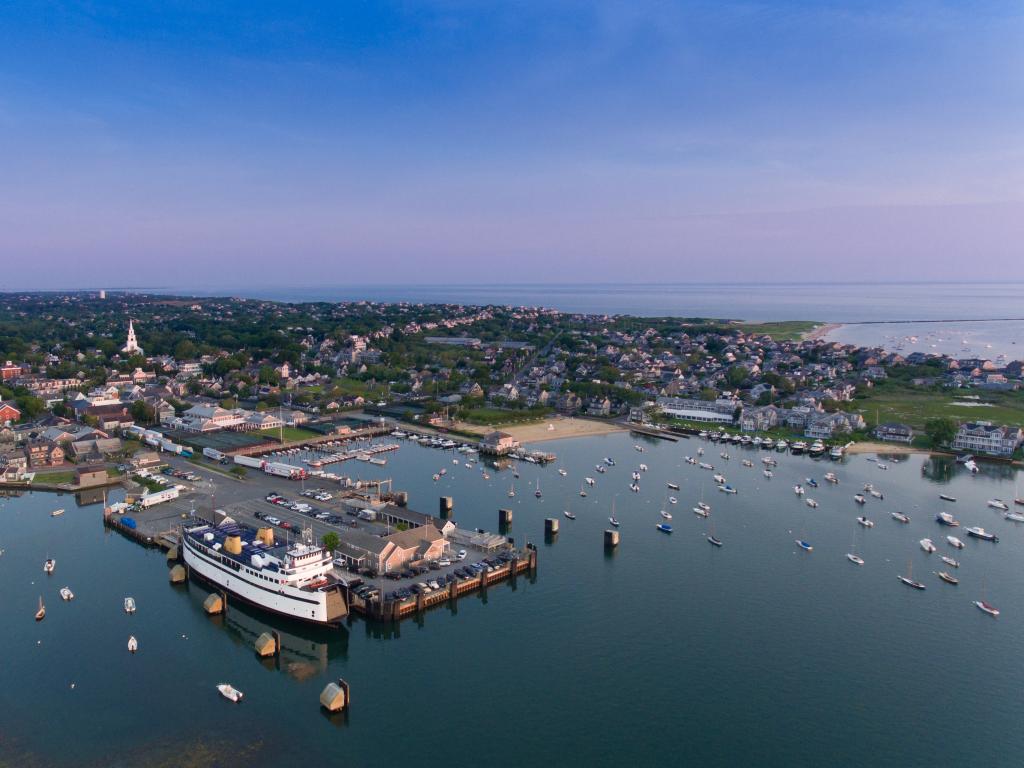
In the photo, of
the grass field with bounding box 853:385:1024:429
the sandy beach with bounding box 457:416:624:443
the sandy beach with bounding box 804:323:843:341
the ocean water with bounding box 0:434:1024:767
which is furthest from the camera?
the sandy beach with bounding box 804:323:843:341

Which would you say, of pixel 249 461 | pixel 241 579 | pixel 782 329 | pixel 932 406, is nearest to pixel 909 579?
pixel 241 579

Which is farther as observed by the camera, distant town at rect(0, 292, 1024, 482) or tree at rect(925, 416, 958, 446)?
distant town at rect(0, 292, 1024, 482)

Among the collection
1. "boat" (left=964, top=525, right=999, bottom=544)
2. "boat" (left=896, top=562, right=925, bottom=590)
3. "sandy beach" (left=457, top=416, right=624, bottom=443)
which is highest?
"sandy beach" (left=457, top=416, right=624, bottom=443)

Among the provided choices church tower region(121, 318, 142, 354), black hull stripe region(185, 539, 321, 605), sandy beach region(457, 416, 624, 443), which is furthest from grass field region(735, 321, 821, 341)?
black hull stripe region(185, 539, 321, 605)

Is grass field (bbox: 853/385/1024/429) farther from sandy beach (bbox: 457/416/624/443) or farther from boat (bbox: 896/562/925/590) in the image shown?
boat (bbox: 896/562/925/590)

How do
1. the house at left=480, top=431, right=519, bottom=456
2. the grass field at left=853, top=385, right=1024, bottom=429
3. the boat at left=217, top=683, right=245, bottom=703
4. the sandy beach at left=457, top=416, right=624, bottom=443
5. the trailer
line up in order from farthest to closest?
the grass field at left=853, top=385, right=1024, bottom=429 → the sandy beach at left=457, top=416, right=624, bottom=443 → the house at left=480, top=431, right=519, bottom=456 → the trailer → the boat at left=217, top=683, right=245, bottom=703

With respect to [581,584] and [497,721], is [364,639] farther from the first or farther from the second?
[581,584]

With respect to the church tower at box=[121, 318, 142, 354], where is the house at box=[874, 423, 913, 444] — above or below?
below
